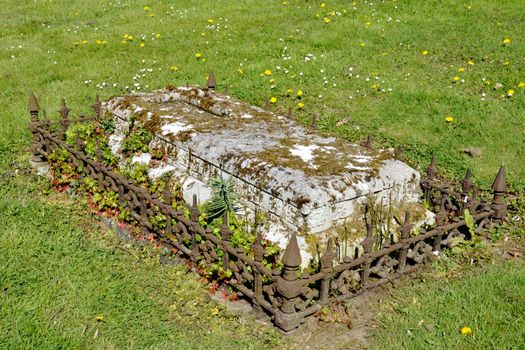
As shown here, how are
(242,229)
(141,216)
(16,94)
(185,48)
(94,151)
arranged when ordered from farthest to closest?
(185,48)
(16,94)
(94,151)
(141,216)
(242,229)

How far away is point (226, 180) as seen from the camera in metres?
6.03

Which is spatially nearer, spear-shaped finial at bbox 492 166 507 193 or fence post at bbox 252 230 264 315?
fence post at bbox 252 230 264 315

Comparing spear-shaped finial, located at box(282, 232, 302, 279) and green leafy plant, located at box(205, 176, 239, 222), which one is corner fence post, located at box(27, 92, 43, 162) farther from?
spear-shaped finial, located at box(282, 232, 302, 279)

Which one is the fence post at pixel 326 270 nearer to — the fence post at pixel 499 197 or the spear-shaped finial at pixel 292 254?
the spear-shaped finial at pixel 292 254

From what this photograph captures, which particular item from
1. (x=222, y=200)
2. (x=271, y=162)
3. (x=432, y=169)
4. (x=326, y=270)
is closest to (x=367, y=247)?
(x=326, y=270)

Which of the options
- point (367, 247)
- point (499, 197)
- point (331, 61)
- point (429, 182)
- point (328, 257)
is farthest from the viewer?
point (331, 61)

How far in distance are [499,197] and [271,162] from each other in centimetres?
269

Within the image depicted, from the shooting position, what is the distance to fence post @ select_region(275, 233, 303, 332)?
451 centimetres

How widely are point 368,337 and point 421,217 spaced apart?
6.42ft

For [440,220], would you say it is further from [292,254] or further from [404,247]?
[292,254]

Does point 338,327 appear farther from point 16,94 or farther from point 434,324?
point 16,94

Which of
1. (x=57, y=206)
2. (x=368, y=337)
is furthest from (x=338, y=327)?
(x=57, y=206)

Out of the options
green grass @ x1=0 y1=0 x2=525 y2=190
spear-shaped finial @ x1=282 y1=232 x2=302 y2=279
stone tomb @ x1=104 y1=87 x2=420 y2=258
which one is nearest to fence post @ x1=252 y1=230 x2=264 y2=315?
spear-shaped finial @ x1=282 y1=232 x2=302 y2=279

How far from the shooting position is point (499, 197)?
6.38 meters
